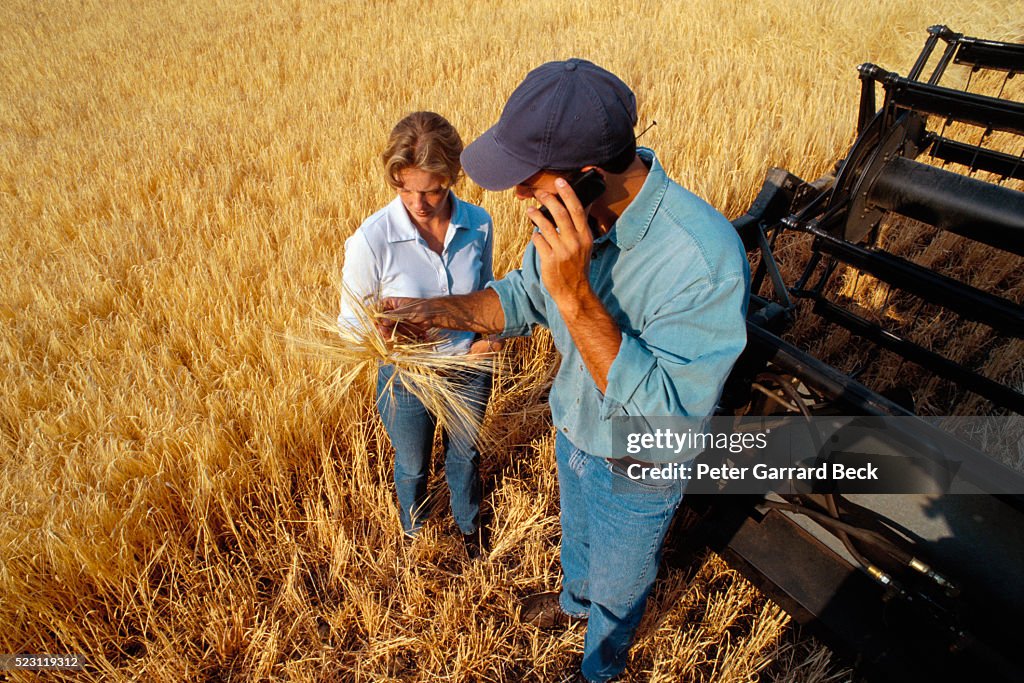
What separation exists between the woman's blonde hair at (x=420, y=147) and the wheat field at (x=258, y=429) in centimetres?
51

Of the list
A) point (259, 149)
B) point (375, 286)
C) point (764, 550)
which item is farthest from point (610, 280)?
point (259, 149)

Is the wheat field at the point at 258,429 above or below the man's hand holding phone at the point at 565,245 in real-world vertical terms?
below

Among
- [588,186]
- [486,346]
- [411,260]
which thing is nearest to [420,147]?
[411,260]

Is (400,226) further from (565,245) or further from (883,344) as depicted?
(883,344)

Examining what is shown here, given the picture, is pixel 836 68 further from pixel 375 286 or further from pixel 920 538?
pixel 375 286

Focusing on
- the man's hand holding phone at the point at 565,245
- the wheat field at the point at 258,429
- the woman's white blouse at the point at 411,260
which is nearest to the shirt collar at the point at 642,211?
the man's hand holding phone at the point at 565,245

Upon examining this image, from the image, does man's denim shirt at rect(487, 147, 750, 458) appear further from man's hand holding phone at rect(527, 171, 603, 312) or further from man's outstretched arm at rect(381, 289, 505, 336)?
man's outstretched arm at rect(381, 289, 505, 336)

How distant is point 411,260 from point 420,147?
1.23 feet

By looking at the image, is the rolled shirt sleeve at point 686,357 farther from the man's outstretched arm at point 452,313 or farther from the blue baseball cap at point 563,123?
the man's outstretched arm at point 452,313

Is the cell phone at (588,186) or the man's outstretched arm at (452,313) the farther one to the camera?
the man's outstretched arm at (452,313)

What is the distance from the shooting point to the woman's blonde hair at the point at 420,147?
6.18ft

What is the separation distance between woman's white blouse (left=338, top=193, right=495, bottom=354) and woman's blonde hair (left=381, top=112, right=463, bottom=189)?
5.8 inches

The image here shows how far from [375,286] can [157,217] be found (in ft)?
10.9

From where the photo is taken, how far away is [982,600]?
1934mm
